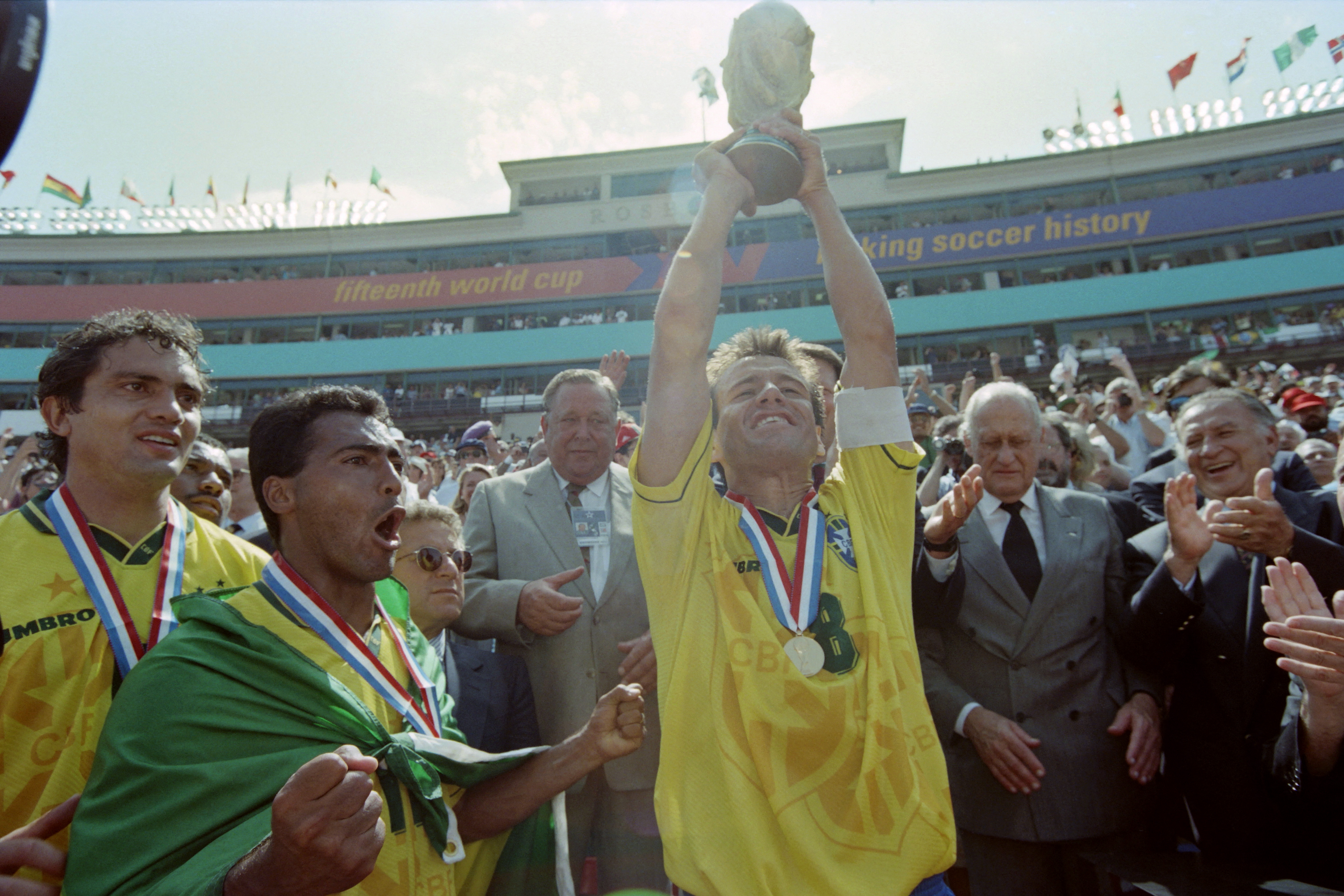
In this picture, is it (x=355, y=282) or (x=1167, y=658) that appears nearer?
(x=1167, y=658)

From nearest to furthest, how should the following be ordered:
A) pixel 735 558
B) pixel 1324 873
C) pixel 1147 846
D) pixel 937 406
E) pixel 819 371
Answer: pixel 735 558 → pixel 1324 873 → pixel 1147 846 → pixel 819 371 → pixel 937 406

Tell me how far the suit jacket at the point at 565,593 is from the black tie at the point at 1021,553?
1509mm

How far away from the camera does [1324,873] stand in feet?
7.46

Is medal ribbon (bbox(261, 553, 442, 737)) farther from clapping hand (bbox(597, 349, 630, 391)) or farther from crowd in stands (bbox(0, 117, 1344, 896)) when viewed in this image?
clapping hand (bbox(597, 349, 630, 391))

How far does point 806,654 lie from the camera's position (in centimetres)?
182

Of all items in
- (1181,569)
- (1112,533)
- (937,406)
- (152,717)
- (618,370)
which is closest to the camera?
(152,717)

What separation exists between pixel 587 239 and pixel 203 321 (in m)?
19.7

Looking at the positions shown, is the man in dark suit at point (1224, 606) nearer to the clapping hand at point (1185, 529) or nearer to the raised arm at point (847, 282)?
the clapping hand at point (1185, 529)

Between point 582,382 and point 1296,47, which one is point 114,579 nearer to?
point 582,382

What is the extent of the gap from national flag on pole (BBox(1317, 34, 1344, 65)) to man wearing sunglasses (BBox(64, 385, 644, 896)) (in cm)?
4299

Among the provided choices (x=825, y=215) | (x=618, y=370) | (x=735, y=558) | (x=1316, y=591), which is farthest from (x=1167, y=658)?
(x=618, y=370)

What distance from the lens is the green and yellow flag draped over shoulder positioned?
140 cm

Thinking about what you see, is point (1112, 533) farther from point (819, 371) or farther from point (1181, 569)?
point (819, 371)

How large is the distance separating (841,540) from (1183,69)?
3919 centimetres
